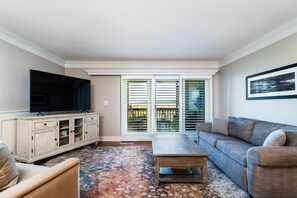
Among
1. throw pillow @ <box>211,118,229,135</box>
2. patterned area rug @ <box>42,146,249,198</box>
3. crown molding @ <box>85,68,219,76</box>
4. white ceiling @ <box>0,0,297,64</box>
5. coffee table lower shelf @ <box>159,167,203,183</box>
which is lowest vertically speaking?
patterned area rug @ <box>42,146,249,198</box>

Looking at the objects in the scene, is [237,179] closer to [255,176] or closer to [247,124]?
[255,176]

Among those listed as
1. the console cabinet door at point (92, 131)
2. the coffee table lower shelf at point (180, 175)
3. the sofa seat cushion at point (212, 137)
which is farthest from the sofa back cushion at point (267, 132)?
the console cabinet door at point (92, 131)

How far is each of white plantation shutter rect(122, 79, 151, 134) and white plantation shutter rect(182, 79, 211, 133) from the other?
41.3 inches

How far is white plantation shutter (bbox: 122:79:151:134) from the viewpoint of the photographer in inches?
203

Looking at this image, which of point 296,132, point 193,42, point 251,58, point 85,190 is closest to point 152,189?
point 85,190

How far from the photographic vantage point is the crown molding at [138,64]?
5.03 metres

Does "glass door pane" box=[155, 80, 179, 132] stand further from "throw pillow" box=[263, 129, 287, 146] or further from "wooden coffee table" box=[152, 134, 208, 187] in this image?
"throw pillow" box=[263, 129, 287, 146]

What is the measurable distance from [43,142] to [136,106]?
2.54 metres

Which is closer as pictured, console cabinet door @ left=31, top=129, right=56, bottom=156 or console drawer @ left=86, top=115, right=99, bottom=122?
console cabinet door @ left=31, top=129, right=56, bottom=156

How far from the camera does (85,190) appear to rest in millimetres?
2330

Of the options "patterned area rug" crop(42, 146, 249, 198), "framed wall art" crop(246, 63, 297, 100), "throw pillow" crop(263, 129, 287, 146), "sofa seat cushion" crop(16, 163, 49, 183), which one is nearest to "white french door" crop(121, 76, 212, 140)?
"patterned area rug" crop(42, 146, 249, 198)

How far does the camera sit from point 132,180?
8.63 ft

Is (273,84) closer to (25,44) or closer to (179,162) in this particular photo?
(179,162)

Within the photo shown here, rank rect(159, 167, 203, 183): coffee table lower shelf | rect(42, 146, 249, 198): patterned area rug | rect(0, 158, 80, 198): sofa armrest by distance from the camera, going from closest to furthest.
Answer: rect(0, 158, 80, 198): sofa armrest → rect(42, 146, 249, 198): patterned area rug → rect(159, 167, 203, 183): coffee table lower shelf
